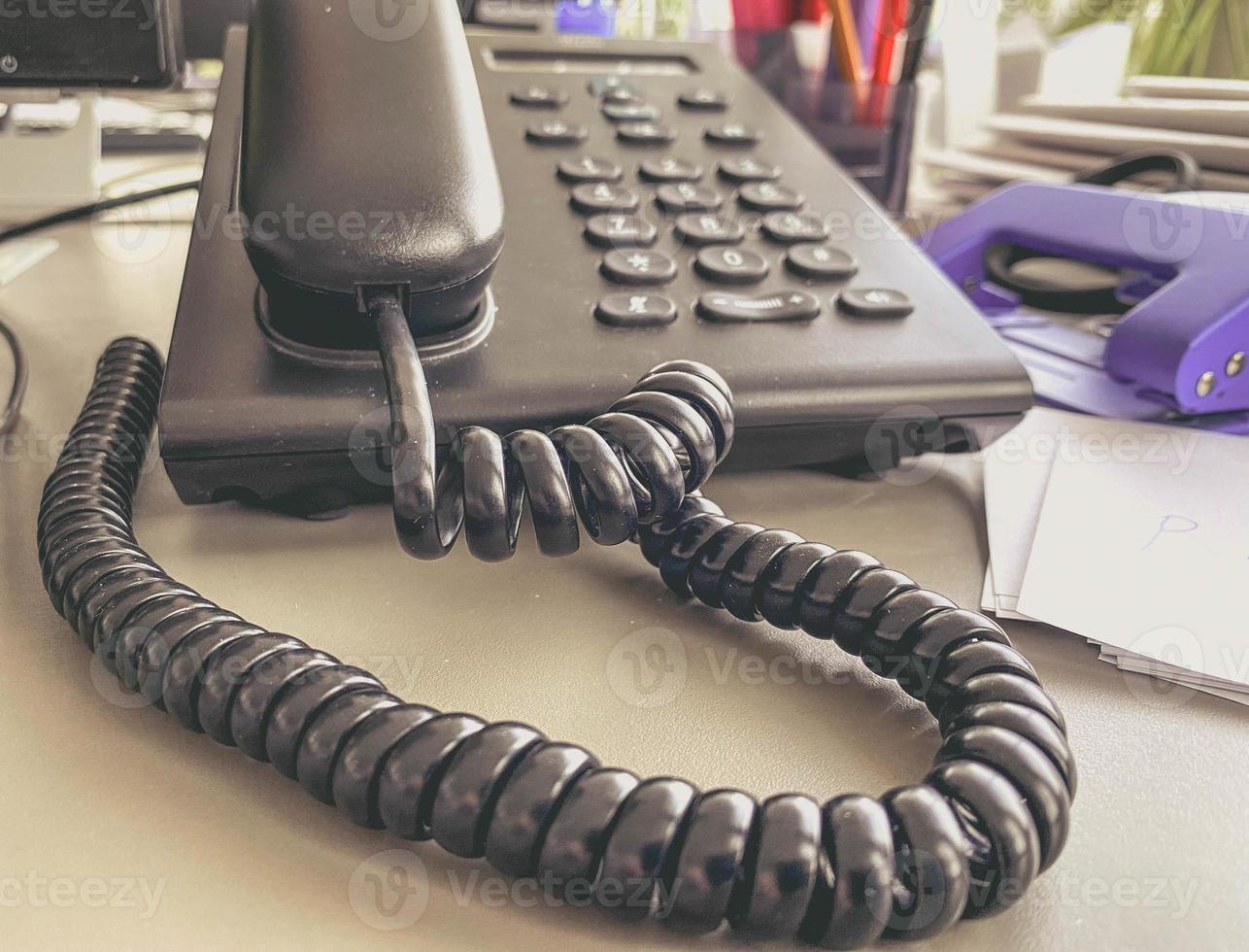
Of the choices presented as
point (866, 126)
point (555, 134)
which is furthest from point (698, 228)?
point (866, 126)

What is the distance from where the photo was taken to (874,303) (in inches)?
17.8

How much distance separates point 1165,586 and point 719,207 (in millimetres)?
255

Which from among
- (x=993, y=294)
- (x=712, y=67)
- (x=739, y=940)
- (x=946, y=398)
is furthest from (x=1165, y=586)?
(x=712, y=67)

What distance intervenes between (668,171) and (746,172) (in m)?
0.04

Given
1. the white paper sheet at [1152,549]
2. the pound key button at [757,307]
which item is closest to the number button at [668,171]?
the pound key button at [757,307]

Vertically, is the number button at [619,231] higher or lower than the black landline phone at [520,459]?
higher

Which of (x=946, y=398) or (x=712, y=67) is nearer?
(x=946, y=398)

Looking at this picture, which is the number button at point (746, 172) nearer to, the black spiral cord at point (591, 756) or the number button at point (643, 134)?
the number button at point (643, 134)

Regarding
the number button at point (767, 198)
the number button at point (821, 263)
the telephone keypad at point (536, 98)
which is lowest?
the number button at point (821, 263)

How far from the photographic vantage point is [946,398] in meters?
0.43

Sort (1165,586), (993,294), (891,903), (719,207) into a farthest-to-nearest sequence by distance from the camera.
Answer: (993,294) < (719,207) < (1165,586) < (891,903)

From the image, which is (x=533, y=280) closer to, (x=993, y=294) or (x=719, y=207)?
(x=719, y=207)

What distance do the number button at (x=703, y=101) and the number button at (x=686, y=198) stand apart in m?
0.11

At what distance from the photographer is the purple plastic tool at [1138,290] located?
478 mm
